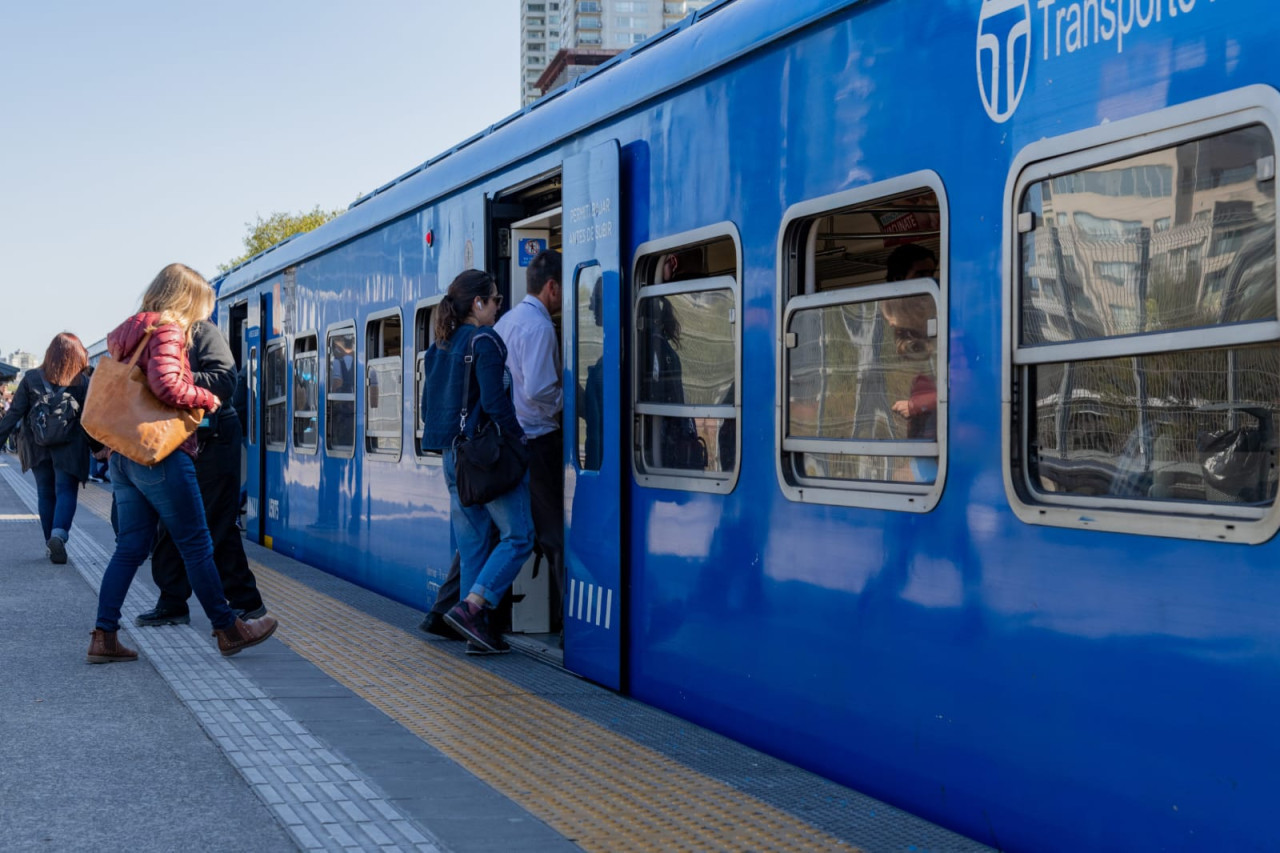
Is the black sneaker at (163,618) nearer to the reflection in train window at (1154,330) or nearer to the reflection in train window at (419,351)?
the reflection in train window at (419,351)

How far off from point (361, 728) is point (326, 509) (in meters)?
5.61

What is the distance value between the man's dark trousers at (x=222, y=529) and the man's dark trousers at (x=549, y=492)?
1.70 metres

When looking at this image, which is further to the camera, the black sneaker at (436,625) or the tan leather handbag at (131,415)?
the black sneaker at (436,625)

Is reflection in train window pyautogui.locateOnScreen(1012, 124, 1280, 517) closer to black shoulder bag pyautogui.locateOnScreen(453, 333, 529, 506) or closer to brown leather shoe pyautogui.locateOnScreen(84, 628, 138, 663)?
black shoulder bag pyautogui.locateOnScreen(453, 333, 529, 506)

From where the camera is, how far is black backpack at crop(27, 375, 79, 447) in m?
11.8

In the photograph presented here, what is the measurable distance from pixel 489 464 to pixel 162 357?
1564 millimetres

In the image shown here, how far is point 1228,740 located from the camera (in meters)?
2.95

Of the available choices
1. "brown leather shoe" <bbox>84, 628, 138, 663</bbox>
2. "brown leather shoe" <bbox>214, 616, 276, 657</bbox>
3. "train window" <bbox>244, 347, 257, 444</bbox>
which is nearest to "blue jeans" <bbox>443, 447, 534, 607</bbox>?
"brown leather shoe" <bbox>214, 616, 276, 657</bbox>

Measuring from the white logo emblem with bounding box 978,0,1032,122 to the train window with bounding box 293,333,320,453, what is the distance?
8112 millimetres

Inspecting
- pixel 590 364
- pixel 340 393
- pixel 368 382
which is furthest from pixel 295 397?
pixel 590 364

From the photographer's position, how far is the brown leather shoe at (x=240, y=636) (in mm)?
6891

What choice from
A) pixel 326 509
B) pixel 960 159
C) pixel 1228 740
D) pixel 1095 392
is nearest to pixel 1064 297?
pixel 1095 392

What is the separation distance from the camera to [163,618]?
809cm

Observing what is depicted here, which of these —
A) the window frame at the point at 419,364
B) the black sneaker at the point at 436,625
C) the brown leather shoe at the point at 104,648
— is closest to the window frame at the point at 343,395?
the window frame at the point at 419,364
